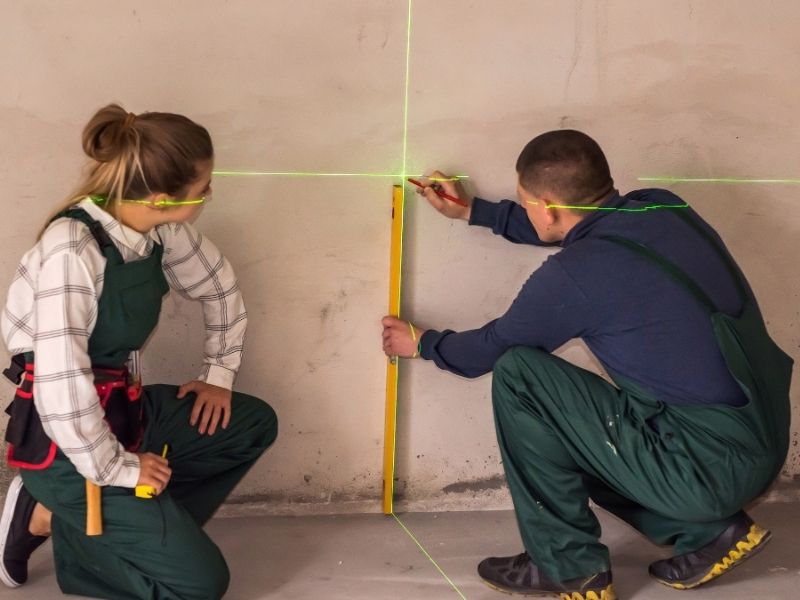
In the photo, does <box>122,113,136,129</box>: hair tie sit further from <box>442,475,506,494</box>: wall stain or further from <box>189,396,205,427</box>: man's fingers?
<box>442,475,506,494</box>: wall stain

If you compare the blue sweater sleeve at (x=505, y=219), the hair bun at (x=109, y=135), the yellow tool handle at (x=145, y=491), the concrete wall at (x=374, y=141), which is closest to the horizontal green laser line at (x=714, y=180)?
the concrete wall at (x=374, y=141)

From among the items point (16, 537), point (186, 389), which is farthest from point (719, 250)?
point (16, 537)

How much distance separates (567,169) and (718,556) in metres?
0.89

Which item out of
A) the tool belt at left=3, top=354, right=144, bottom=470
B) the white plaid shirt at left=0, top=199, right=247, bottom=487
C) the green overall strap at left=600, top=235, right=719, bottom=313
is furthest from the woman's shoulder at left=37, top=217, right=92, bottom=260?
the green overall strap at left=600, top=235, right=719, bottom=313

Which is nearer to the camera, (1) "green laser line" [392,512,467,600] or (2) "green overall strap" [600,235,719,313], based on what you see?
(2) "green overall strap" [600,235,719,313]

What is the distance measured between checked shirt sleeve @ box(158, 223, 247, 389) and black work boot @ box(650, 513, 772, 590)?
3.52ft

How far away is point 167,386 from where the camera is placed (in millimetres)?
2355

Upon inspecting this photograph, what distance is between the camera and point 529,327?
7.16 ft

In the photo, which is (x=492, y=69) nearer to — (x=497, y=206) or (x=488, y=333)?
(x=497, y=206)

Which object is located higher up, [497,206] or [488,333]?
[497,206]

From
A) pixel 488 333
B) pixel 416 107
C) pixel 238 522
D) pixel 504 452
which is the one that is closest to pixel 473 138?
pixel 416 107

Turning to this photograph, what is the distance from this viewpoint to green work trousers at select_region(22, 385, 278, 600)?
2.06 meters

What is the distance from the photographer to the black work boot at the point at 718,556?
222cm

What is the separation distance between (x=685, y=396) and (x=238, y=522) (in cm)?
112
